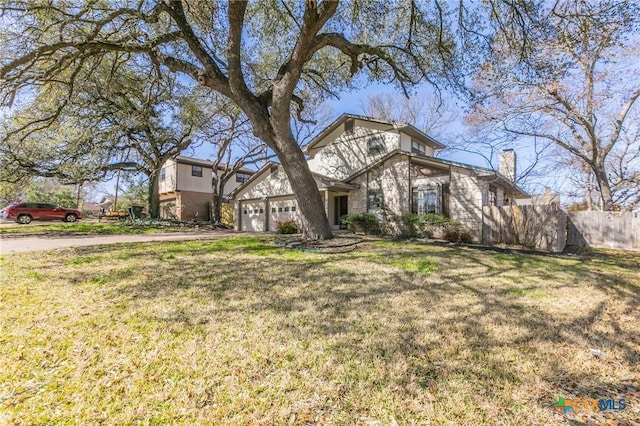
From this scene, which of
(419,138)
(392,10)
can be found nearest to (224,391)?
(392,10)

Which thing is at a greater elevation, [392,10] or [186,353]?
[392,10]

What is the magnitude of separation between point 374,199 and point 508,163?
631 centimetres

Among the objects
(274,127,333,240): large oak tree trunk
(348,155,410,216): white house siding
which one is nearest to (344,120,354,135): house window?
(348,155,410,216): white house siding

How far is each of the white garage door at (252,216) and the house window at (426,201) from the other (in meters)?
9.31

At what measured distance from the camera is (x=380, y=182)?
48.1 ft

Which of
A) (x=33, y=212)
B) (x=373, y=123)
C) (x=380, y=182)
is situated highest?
(x=373, y=123)

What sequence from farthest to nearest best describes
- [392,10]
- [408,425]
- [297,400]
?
[392,10]
[297,400]
[408,425]

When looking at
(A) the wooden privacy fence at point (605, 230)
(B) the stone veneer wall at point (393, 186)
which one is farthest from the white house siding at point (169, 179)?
(A) the wooden privacy fence at point (605, 230)

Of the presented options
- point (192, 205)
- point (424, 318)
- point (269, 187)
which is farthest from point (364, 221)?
point (192, 205)

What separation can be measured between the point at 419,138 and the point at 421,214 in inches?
213

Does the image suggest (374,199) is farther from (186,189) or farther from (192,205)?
(186,189)

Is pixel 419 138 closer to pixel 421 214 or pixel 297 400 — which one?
pixel 421 214

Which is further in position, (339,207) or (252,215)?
(252,215)

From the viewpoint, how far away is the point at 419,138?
55.3ft
